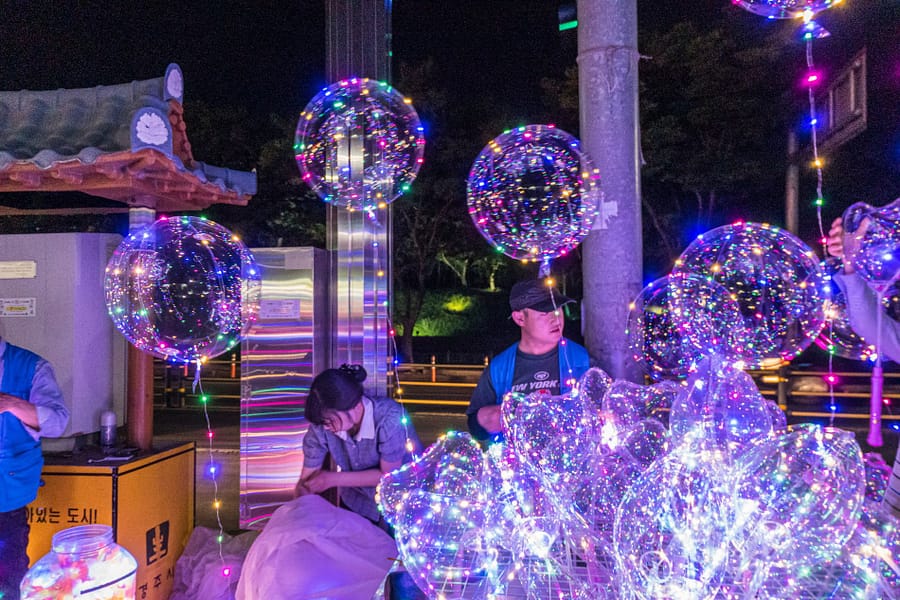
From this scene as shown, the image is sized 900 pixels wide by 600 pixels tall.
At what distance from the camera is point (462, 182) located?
14.2m

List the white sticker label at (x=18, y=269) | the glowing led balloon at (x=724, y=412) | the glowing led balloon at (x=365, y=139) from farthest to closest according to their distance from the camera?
1. the white sticker label at (x=18, y=269)
2. the glowing led balloon at (x=365, y=139)
3. the glowing led balloon at (x=724, y=412)

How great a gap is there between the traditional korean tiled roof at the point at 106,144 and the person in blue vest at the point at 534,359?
8.40 feet

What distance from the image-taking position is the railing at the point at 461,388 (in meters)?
9.81

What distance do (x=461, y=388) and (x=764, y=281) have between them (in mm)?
11715

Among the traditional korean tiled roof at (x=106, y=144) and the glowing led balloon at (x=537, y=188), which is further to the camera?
the traditional korean tiled roof at (x=106, y=144)

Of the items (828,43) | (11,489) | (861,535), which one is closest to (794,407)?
(828,43)

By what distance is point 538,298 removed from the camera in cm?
278

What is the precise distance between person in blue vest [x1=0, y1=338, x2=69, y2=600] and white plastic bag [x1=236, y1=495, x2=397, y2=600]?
5.20ft

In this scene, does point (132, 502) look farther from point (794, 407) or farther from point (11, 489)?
point (794, 407)

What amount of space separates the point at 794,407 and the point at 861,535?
1050 centimetres

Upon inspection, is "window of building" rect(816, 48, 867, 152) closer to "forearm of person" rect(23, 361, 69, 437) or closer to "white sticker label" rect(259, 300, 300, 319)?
"white sticker label" rect(259, 300, 300, 319)

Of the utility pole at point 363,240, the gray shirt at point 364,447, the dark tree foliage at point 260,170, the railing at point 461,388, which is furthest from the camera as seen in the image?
the dark tree foliage at point 260,170

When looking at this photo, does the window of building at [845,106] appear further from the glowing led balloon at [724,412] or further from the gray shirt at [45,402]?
the gray shirt at [45,402]

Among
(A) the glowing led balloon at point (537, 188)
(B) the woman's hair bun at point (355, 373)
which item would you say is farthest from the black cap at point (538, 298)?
(B) the woman's hair bun at point (355, 373)
